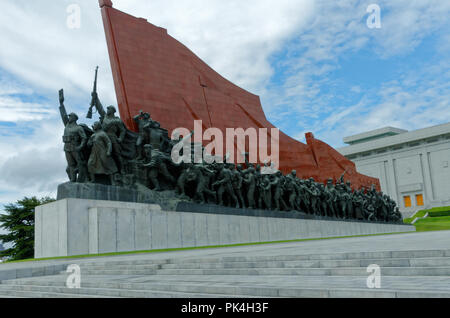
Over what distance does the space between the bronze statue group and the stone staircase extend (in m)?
5.17

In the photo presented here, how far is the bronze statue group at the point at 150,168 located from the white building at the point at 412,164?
3394 centimetres

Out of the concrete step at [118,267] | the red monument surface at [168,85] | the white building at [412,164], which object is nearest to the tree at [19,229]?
the red monument surface at [168,85]

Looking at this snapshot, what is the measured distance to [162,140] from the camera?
466 inches

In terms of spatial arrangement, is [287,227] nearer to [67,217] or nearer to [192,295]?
[67,217]

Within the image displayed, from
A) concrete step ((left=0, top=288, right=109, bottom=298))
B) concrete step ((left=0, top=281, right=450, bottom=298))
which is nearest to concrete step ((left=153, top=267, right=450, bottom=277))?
concrete step ((left=0, top=281, right=450, bottom=298))

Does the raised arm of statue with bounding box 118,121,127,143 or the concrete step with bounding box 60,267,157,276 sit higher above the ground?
the raised arm of statue with bounding box 118,121,127,143

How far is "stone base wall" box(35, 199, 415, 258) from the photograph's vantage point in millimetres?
9359

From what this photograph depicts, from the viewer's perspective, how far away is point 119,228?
9.70 meters

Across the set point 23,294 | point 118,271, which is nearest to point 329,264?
point 118,271

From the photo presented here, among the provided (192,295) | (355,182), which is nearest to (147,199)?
(192,295)

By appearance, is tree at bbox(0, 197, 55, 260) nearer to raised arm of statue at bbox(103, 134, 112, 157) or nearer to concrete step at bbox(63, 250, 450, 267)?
raised arm of statue at bbox(103, 134, 112, 157)

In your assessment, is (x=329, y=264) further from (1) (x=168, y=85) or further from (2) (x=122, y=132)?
(1) (x=168, y=85)

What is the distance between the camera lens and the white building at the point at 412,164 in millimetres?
43625

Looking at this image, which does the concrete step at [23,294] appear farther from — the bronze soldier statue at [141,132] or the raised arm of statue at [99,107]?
the raised arm of statue at [99,107]
